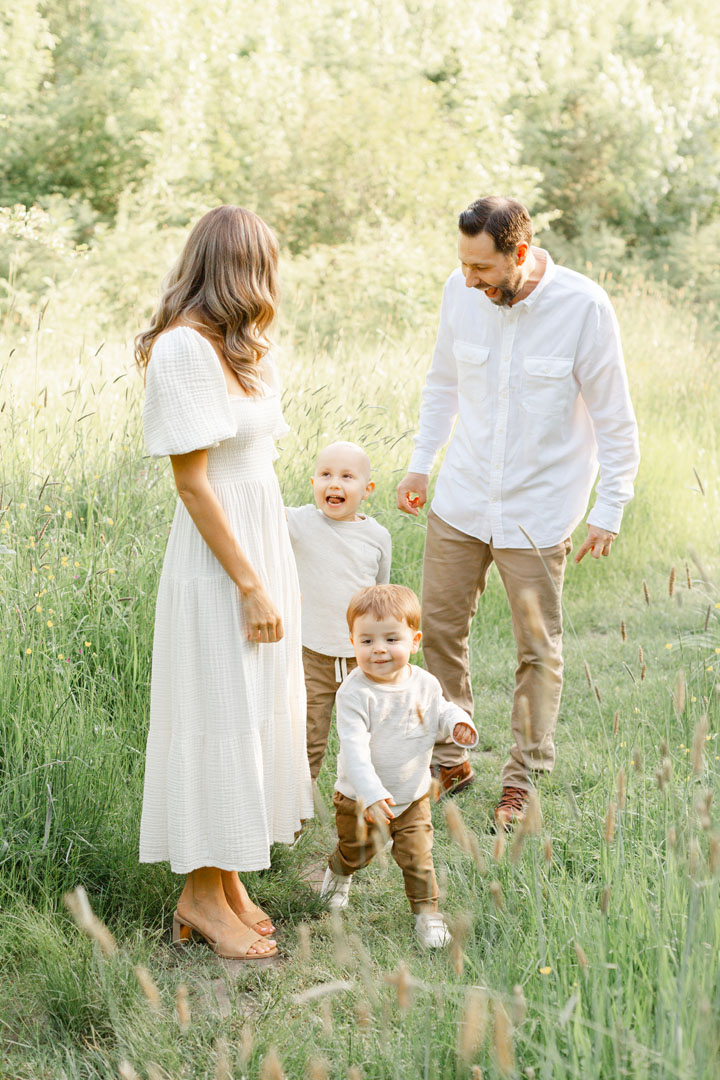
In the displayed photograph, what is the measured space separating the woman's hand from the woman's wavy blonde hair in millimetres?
542

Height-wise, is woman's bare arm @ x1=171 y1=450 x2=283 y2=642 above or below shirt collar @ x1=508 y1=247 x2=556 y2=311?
below

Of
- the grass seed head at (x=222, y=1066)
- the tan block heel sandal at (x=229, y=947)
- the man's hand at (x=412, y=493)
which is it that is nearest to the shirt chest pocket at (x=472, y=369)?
the man's hand at (x=412, y=493)

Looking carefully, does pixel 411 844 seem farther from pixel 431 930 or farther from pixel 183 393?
pixel 183 393

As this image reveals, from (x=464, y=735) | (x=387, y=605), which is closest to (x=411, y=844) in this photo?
(x=464, y=735)

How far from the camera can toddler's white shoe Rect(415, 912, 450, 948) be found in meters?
2.91

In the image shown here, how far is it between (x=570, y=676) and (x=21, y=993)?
123 inches

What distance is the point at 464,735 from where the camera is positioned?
9.53ft

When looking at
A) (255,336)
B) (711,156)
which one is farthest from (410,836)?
(711,156)

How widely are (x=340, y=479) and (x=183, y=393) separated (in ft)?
2.94

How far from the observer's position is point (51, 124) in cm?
1783

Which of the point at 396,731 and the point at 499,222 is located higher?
the point at 499,222

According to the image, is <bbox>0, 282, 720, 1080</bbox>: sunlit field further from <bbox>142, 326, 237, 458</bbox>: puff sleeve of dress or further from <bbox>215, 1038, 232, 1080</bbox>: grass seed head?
<bbox>142, 326, 237, 458</bbox>: puff sleeve of dress

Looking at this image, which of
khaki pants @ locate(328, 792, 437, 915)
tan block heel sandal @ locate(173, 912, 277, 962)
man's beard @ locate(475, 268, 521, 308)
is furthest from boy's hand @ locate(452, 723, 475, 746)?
man's beard @ locate(475, 268, 521, 308)

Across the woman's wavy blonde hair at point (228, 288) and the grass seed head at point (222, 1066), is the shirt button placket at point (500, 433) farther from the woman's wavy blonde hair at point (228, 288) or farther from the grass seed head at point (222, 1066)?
the grass seed head at point (222, 1066)
